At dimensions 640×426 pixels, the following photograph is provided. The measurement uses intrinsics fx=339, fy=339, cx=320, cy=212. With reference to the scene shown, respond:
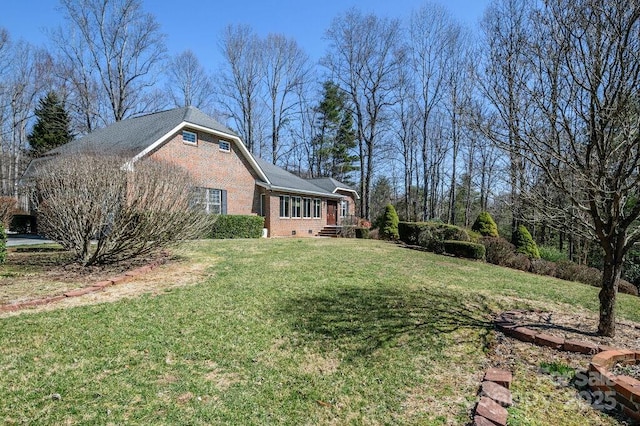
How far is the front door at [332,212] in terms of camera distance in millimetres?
26844

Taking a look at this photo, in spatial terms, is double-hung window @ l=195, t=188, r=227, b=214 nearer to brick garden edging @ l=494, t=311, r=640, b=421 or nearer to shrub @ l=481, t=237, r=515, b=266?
shrub @ l=481, t=237, r=515, b=266

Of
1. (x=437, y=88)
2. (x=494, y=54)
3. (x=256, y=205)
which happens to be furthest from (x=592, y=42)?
(x=437, y=88)

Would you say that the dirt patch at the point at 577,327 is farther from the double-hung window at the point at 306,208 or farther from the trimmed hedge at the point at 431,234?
the double-hung window at the point at 306,208

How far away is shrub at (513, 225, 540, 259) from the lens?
14148mm

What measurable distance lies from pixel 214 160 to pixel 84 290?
12747 millimetres

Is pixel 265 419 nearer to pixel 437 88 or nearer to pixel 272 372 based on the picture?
pixel 272 372

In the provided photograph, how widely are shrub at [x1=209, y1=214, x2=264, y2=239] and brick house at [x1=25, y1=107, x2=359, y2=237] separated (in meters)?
1.20

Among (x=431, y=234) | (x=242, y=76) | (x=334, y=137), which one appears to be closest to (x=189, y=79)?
(x=242, y=76)

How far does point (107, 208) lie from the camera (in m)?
6.52

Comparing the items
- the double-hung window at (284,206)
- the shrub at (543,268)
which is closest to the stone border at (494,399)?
the shrub at (543,268)

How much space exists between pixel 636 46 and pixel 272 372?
4.89 meters

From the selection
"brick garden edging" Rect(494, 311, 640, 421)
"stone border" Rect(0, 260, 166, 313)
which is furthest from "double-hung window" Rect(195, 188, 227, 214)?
"brick garden edging" Rect(494, 311, 640, 421)

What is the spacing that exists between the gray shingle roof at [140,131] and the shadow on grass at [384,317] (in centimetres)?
1186

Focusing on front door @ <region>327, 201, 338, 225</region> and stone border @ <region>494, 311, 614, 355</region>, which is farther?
front door @ <region>327, 201, 338, 225</region>
